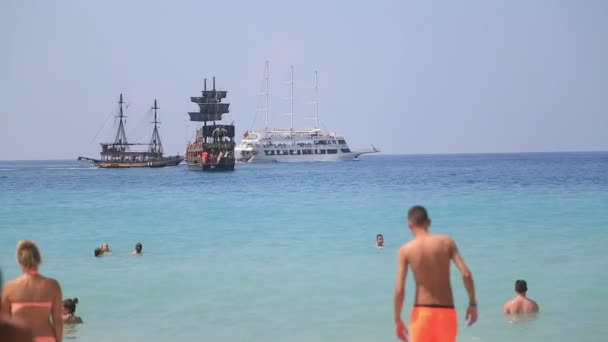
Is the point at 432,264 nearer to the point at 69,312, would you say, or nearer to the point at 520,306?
the point at 520,306

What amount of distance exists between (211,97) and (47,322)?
116808mm

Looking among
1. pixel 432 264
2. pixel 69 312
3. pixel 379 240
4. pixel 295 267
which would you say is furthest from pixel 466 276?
pixel 379 240

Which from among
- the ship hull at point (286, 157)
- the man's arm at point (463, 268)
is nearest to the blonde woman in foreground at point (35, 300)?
the man's arm at point (463, 268)

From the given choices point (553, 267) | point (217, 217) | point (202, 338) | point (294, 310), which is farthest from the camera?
point (217, 217)

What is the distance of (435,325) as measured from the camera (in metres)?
5.98

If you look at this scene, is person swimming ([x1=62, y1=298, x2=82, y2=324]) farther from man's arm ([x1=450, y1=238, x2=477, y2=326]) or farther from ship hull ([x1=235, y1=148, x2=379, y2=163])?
ship hull ([x1=235, y1=148, x2=379, y2=163])

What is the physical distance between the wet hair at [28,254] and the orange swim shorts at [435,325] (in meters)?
2.89

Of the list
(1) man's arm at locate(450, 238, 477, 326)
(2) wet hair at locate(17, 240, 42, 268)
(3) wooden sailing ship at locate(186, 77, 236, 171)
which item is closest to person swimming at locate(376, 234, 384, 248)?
(1) man's arm at locate(450, 238, 477, 326)

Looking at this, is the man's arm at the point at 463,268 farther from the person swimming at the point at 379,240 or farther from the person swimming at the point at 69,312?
the person swimming at the point at 379,240

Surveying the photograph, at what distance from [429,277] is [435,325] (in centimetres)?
37

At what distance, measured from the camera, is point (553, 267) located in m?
16.9

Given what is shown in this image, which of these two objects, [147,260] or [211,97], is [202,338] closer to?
[147,260]

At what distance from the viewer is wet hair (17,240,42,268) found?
5.62 meters

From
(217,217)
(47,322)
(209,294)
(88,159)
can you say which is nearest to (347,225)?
(217,217)
